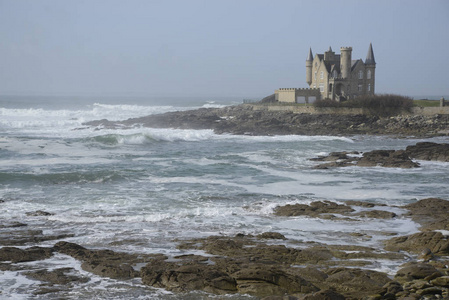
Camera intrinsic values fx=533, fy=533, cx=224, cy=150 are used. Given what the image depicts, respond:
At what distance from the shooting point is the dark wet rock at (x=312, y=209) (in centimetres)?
1405

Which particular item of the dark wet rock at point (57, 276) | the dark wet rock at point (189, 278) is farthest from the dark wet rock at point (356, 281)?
the dark wet rock at point (57, 276)

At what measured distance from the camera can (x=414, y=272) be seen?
28.7ft

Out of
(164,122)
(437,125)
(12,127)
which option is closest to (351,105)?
(437,125)

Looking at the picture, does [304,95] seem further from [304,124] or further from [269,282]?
[269,282]

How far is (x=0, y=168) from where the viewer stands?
22.3 metres

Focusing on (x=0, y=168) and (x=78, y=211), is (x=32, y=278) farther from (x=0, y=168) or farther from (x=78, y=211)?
(x=0, y=168)

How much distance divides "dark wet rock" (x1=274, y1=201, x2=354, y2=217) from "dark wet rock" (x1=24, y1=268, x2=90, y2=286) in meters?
6.39

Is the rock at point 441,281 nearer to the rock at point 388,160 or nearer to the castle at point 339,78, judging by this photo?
the rock at point 388,160

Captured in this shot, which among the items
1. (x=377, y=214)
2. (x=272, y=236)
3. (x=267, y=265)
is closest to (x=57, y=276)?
(x=267, y=265)

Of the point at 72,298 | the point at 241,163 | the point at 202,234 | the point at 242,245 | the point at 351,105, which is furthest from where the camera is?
the point at 351,105

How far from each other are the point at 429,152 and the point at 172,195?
45.0 ft

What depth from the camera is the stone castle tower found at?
169 feet

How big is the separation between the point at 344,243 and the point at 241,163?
13.4 metres

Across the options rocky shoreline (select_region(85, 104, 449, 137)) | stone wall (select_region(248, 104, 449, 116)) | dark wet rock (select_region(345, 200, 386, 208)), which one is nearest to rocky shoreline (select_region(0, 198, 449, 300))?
dark wet rock (select_region(345, 200, 386, 208))
